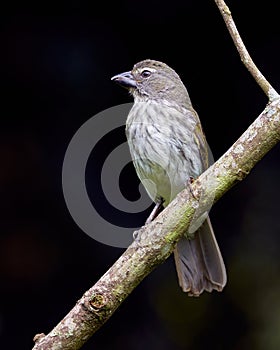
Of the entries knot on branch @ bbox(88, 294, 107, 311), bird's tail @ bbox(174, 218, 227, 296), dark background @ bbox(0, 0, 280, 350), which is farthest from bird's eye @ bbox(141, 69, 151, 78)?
knot on branch @ bbox(88, 294, 107, 311)

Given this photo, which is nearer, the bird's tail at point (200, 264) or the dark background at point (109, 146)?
the bird's tail at point (200, 264)

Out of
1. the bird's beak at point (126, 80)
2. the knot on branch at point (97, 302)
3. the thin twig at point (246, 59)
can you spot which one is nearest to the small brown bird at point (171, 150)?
the bird's beak at point (126, 80)

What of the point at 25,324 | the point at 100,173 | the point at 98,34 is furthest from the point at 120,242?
the point at 98,34

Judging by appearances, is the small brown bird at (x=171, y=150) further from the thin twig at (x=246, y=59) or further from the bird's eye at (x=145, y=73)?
the thin twig at (x=246, y=59)

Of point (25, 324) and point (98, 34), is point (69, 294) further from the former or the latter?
point (98, 34)

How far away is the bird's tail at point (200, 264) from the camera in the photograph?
2932 mm

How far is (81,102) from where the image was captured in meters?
3.78

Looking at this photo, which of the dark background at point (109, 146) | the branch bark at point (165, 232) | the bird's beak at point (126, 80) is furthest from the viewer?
the dark background at point (109, 146)

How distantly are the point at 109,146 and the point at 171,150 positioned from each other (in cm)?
95

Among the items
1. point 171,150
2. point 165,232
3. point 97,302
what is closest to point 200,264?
point 171,150

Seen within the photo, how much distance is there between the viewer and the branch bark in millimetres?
2109

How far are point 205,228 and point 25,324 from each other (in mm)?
1248

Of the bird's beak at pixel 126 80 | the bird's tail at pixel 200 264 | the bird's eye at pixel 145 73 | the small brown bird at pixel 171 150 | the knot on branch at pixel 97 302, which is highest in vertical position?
the bird's eye at pixel 145 73

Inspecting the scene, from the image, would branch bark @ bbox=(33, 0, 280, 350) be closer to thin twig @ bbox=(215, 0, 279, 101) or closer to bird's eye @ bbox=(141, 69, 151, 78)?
thin twig @ bbox=(215, 0, 279, 101)
